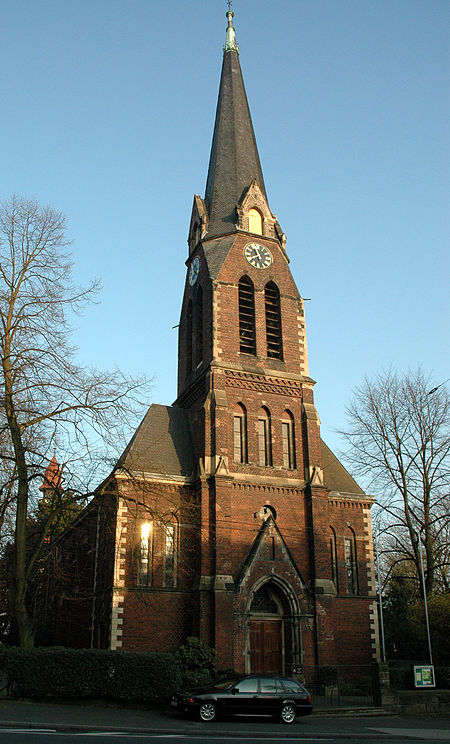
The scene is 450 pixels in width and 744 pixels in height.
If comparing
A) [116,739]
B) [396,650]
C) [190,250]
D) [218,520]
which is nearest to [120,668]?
[116,739]

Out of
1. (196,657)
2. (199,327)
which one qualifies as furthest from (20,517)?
(199,327)

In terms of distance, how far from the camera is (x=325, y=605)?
28.8 m

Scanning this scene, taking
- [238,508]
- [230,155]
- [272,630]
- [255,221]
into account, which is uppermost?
[230,155]

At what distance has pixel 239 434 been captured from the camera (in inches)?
1236

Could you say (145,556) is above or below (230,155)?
below

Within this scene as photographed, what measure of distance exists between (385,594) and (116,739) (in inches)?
1612

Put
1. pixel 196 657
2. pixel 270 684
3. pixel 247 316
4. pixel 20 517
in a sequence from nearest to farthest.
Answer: pixel 270 684
pixel 20 517
pixel 196 657
pixel 247 316

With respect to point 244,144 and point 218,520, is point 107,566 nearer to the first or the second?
point 218,520

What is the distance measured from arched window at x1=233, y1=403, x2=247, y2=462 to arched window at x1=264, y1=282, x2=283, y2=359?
387 cm

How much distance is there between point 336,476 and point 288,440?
3986mm

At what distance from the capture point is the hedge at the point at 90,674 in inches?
763

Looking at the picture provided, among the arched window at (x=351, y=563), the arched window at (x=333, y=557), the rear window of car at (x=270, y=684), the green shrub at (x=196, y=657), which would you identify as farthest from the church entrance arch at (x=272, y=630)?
the rear window of car at (x=270, y=684)

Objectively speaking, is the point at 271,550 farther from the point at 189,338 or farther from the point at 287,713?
the point at 189,338

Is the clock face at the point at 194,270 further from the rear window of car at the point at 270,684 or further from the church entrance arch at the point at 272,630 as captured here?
the rear window of car at the point at 270,684
